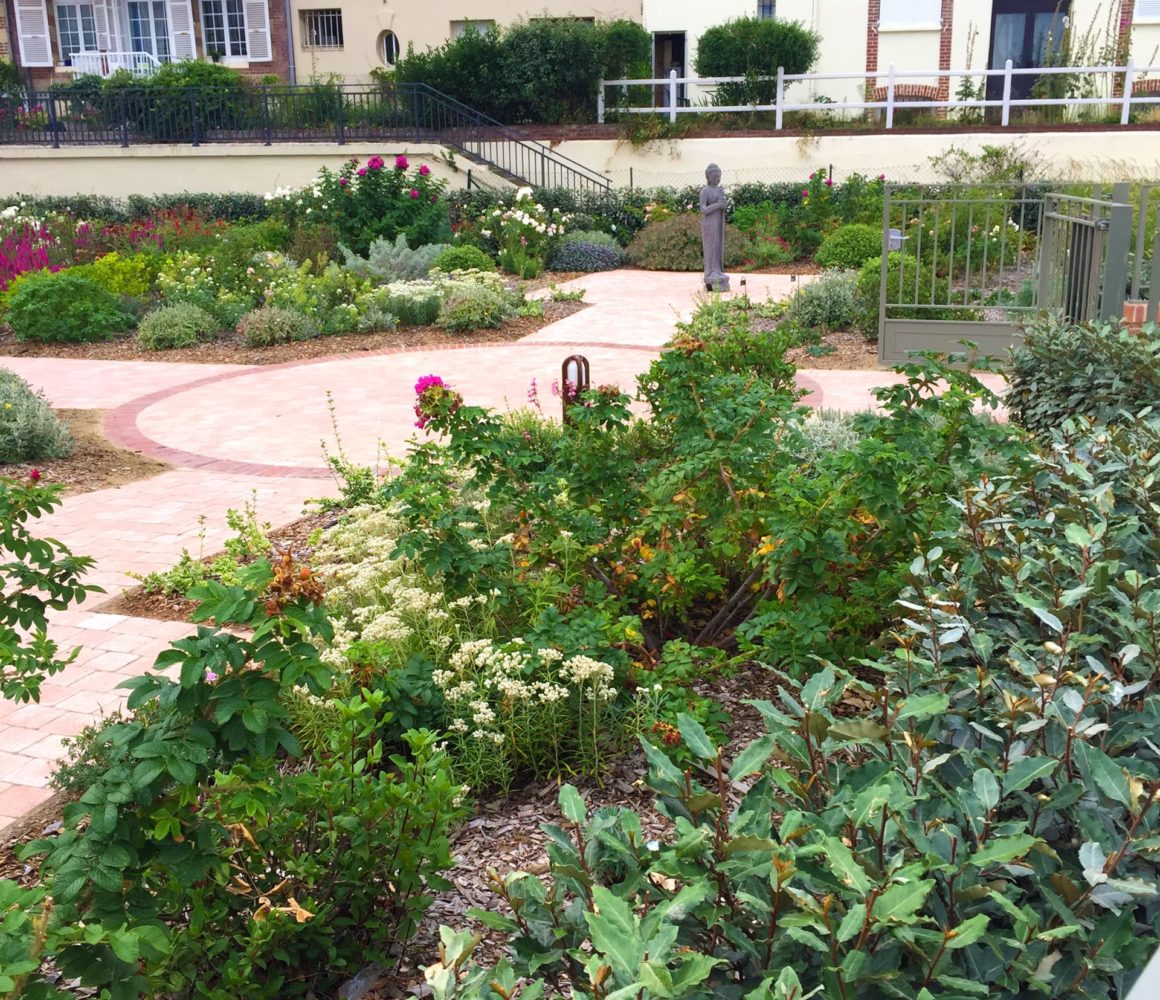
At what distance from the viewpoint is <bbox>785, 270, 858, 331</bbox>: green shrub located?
12750 mm

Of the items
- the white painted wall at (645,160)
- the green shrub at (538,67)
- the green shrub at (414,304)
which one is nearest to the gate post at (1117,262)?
the green shrub at (414,304)

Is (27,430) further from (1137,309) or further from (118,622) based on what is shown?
(1137,309)

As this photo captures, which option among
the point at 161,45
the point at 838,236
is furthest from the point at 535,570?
the point at 161,45

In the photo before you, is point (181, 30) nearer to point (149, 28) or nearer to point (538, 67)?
point (149, 28)

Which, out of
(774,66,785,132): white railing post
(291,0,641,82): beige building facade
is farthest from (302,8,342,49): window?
(774,66,785,132): white railing post

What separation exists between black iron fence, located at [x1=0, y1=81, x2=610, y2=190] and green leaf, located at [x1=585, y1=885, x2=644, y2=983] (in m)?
22.5

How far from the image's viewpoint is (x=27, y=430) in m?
8.32

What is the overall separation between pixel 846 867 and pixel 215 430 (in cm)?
862

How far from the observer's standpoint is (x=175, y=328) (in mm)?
13359

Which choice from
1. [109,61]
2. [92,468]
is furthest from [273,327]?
[109,61]

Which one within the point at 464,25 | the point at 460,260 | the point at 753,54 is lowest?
the point at 460,260

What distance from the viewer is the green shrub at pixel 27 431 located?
326 inches

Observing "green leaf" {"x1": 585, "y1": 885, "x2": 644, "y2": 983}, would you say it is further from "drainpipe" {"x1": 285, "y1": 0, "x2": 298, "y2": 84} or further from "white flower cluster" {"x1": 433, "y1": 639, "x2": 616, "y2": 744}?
"drainpipe" {"x1": 285, "y1": 0, "x2": 298, "y2": 84}

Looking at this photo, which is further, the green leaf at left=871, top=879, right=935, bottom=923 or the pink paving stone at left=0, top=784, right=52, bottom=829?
the pink paving stone at left=0, top=784, right=52, bottom=829
